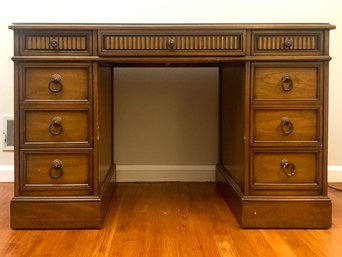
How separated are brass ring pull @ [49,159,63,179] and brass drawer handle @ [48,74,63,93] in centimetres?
24

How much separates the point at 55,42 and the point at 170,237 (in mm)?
754

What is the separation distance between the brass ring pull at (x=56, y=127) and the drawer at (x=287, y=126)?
663 millimetres

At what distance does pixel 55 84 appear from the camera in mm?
1249

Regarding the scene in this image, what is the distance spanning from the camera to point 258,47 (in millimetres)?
1259

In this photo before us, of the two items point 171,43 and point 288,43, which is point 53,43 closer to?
point 171,43

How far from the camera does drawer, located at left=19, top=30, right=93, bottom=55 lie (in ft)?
4.05

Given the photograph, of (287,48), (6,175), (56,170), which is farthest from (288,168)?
(6,175)

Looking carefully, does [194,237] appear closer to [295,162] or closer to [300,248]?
[300,248]

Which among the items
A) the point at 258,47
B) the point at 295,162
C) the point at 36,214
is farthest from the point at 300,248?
the point at 36,214

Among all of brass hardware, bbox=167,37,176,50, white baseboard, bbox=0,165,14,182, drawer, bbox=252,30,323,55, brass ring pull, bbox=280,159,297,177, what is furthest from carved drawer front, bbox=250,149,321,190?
white baseboard, bbox=0,165,14,182

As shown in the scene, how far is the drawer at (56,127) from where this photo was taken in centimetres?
125

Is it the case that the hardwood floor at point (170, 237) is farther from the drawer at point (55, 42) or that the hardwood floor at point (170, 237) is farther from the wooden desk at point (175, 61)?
the drawer at point (55, 42)

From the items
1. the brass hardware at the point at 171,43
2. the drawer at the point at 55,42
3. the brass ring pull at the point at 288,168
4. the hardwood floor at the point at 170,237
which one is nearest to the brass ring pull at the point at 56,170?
the hardwood floor at the point at 170,237
